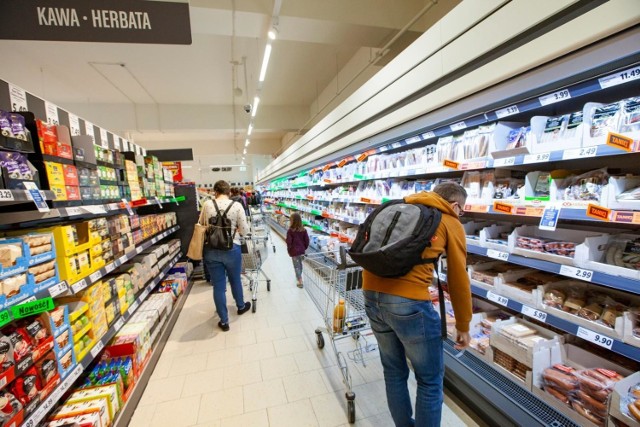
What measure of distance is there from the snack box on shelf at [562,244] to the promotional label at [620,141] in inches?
18.6

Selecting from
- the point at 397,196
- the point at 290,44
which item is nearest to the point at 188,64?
the point at 290,44

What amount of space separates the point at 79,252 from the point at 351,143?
3234mm

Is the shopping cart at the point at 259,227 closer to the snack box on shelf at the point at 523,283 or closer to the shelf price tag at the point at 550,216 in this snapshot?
the snack box on shelf at the point at 523,283

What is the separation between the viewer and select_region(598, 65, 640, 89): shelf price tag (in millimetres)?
1316

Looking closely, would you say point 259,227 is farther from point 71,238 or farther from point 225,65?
point 71,238

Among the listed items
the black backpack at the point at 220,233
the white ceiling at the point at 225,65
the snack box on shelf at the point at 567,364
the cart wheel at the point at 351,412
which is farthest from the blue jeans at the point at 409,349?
the white ceiling at the point at 225,65

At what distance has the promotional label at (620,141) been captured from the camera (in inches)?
51.2

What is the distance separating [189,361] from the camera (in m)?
2.93

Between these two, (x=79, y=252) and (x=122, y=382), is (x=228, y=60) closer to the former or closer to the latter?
(x=79, y=252)

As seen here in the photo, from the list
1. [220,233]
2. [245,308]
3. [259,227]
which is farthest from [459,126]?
[259,227]

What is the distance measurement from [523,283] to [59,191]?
3056 mm

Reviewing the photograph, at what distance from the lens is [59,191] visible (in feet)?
5.63

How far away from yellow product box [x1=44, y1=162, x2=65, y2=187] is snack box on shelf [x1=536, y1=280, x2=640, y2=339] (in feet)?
9.67

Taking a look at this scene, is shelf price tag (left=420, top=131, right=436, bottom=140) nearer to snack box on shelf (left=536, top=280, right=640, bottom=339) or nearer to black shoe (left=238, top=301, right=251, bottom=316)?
snack box on shelf (left=536, top=280, right=640, bottom=339)
